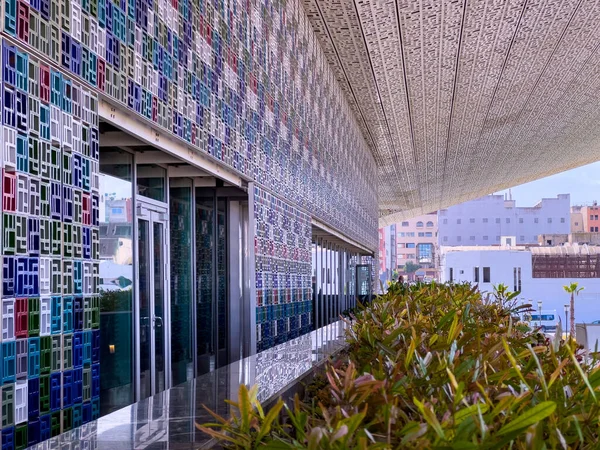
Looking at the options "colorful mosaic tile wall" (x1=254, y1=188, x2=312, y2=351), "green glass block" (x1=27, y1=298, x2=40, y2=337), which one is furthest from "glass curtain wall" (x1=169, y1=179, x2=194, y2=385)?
"green glass block" (x1=27, y1=298, x2=40, y2=337)

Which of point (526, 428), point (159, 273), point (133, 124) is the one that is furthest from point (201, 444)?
point (159, 273)

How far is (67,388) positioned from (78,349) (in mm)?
174

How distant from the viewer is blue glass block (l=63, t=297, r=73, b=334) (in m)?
3.36

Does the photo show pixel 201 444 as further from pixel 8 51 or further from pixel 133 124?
pixel 133 124

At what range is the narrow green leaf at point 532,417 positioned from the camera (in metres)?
1.11

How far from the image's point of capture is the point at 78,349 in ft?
11.4

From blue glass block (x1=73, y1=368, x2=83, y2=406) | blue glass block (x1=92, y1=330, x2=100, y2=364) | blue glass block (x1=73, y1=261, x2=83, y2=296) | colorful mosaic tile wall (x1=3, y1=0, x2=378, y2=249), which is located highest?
colorful mosaic tile wall (x1=3, y1=0, x2=378, y2=249)

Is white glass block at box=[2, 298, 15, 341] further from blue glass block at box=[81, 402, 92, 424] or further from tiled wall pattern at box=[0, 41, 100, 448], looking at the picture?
blue glass block at box=[81, 402, 92, 424]

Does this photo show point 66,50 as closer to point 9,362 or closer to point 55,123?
point 55,123

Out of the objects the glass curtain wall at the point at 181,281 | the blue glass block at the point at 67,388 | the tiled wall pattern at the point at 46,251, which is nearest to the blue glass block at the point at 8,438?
the tiled wall pattern at the point at 46,251

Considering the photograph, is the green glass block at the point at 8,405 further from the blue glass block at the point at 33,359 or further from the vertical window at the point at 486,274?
the vertical window at the point at 486,274

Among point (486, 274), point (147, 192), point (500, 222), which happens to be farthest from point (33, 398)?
point (500, 222)

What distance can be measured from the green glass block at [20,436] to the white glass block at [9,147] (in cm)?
92

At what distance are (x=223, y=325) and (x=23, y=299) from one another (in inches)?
199
